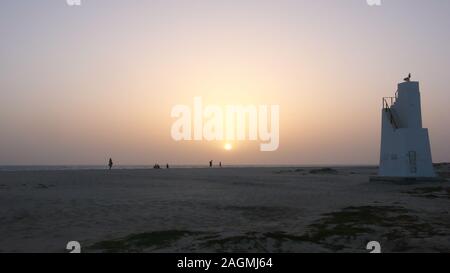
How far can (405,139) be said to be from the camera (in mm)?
29641

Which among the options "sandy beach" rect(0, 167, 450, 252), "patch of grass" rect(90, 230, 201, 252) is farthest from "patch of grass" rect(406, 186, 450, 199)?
"patch of grass" rect(90, 230, 201, 252)

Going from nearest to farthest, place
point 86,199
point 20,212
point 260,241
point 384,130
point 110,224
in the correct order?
point 260,241
point 110,224
point 20,212
point 86,199
point 384,130

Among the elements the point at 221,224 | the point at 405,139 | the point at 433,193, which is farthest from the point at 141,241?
the point at 405,139

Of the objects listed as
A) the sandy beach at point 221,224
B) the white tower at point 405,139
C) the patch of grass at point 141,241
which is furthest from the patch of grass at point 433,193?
the patch of grass at point 141,241

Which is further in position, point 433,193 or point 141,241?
point 433,193

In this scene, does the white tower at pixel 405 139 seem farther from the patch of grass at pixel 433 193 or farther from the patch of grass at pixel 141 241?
the patch of grass at pixel 141 241

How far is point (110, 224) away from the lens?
1319 centimetres

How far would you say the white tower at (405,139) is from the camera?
2956cm

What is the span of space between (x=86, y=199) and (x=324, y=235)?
13.1m

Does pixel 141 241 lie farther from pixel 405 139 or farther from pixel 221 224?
pixel 405 139

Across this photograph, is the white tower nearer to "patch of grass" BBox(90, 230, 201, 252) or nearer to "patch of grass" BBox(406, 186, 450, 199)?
"patch of grass" BBox(406, 186, 450, 199)
